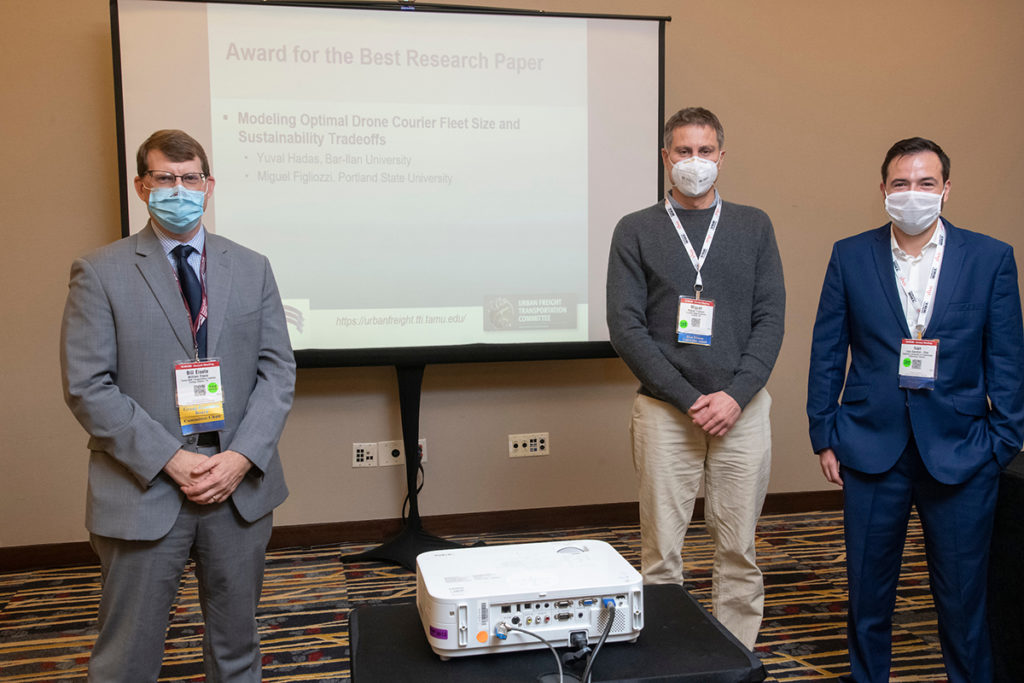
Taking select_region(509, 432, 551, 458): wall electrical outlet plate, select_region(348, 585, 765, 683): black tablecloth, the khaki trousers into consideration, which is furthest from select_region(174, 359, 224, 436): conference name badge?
select_region(509, 432, 551, 458): wall electrical outlet plate

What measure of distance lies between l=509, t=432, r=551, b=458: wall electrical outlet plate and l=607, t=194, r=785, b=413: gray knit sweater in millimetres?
1513

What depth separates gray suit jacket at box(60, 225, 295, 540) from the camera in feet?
5.73

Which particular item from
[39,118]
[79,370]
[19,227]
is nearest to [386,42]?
[39,118]

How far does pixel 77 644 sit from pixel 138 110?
6.57 ft

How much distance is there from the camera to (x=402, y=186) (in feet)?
11.4

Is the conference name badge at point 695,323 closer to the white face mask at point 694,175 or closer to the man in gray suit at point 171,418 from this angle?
the white face mask at point 694,175

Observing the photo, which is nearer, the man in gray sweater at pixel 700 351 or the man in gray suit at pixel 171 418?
the man in gray suit at pixel 171 418

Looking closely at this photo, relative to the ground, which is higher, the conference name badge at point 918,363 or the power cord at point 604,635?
the conference name badge at point 918,363

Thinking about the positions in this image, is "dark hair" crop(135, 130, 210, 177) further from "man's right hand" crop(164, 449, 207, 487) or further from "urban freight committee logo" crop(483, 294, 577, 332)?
"urban freight committee logo" crop(483, 294, 577, 332)

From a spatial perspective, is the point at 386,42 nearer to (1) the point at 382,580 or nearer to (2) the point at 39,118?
(2) the point at 39,118

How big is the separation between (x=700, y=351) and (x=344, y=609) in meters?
1.67

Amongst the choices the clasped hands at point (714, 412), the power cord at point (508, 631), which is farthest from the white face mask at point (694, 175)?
the power cord at point (508, 631)

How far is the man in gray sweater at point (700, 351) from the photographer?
2.29 m

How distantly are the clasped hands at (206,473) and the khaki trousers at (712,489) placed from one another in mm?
1147
